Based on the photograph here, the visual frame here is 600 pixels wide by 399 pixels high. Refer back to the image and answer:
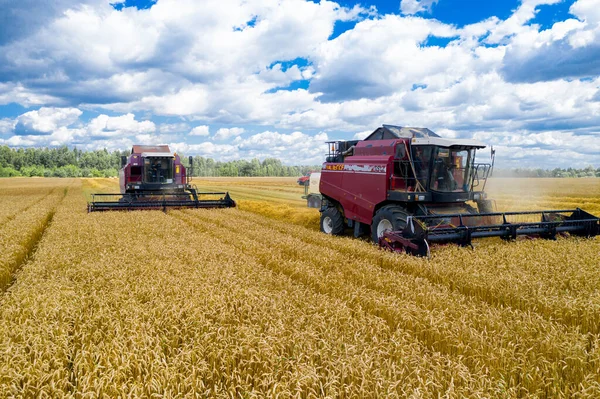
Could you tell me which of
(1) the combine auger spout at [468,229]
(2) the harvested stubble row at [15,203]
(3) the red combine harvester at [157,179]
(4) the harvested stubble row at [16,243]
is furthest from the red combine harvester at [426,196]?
(2) the harvested stubble row at [15,203]

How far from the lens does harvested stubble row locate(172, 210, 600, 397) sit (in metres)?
3.16

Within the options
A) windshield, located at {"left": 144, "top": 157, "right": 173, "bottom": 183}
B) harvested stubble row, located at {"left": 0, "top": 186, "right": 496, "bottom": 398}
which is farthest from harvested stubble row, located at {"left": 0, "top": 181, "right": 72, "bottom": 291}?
windshield, located at {"left": 144, "top": 157, "right": 173, "bottom": 183}

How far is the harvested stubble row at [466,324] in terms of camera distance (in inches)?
124

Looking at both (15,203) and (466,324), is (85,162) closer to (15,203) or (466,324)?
(15,203)

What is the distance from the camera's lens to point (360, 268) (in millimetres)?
6371

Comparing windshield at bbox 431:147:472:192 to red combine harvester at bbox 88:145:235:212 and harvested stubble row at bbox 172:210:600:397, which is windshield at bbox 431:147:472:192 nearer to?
harvested stubble row at bbox 172:210:600:397

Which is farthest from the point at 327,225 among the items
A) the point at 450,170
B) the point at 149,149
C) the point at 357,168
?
the point at 149,149

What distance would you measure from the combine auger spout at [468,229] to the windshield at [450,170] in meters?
0.79

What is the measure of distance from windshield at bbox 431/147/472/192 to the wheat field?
1.99 metres

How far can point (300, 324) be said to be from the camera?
3.96 meters

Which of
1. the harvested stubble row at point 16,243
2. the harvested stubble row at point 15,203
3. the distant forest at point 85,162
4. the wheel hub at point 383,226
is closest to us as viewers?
the harvested stubble row at point 16,243

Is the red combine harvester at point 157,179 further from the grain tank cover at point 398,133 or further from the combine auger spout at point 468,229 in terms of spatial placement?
the combine auger spout at point 468,229

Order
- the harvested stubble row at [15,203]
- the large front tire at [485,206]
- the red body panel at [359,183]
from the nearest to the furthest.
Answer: the red body panel at [359,183] < the large front tire at [485,206] < the harvested stubble row at [15,203]

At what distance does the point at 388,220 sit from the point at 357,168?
1.96 meters
